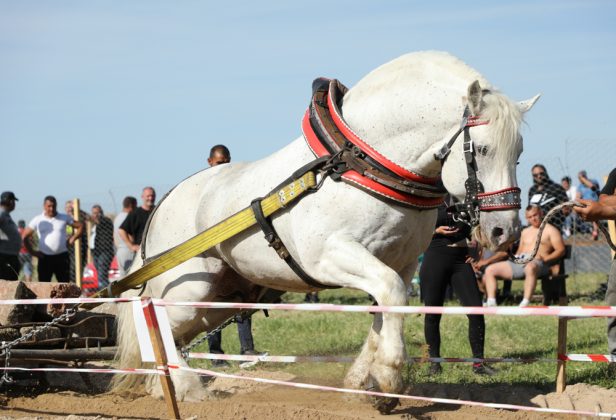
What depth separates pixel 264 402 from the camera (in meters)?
6.53

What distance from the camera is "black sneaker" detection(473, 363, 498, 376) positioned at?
7.65 meters

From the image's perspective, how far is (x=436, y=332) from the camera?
26.2 feet

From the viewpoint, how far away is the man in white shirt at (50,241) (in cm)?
1470

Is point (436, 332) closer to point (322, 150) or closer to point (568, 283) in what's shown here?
point (322, 150)

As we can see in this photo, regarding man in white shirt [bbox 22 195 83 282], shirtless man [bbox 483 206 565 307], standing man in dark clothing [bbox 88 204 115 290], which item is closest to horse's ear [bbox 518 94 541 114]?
shirtless man [bbox 483 206 565 307]

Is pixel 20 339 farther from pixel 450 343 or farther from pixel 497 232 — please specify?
pixel 450 343

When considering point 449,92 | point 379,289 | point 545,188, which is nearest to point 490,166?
point 449,92

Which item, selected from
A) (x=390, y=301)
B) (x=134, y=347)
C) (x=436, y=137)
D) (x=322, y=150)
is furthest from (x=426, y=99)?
(x=134, y=347)

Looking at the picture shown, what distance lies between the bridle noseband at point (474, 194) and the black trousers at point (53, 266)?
10724 millimetres

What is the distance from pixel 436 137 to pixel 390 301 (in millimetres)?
997

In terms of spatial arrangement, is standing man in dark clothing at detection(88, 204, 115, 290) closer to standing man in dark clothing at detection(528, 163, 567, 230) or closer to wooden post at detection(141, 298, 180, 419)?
standing man in dark clothing at detection(528, 163, 567, 230)

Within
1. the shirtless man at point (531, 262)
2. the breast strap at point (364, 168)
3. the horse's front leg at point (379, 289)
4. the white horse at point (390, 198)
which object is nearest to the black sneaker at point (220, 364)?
the white horse at point (390, 198)

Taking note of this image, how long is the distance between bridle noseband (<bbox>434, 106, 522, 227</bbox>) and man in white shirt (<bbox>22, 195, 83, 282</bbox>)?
10633 millimetres

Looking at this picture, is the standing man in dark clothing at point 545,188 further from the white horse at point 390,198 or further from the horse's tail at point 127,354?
the white horse at point 390,198
